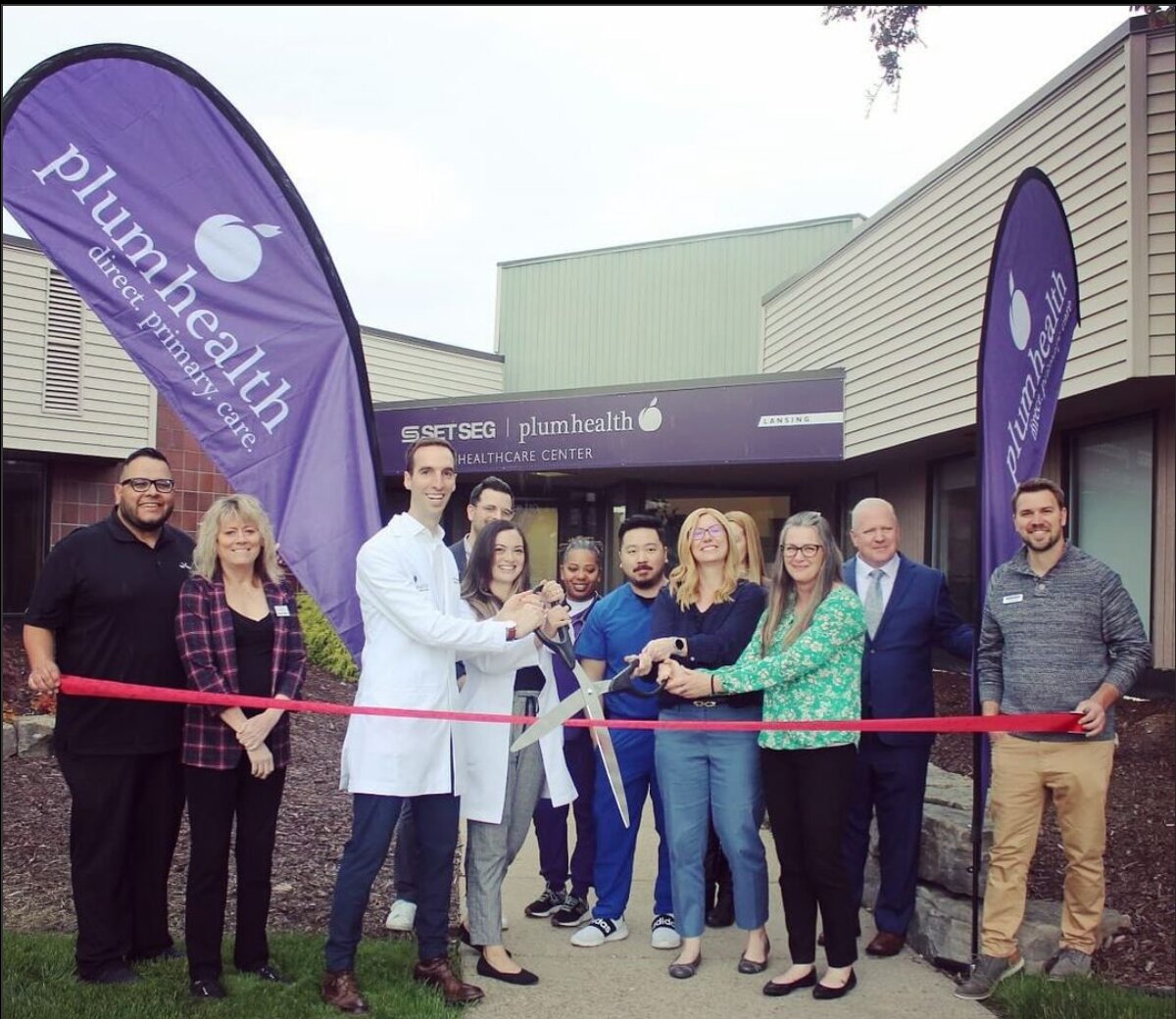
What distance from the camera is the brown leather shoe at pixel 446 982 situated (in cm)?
388

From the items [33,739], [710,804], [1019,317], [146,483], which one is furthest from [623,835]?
[33,739]

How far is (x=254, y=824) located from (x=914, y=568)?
9.47 ft

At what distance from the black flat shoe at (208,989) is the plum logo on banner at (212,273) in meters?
1.32

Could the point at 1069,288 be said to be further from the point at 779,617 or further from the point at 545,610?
the point at 545,610

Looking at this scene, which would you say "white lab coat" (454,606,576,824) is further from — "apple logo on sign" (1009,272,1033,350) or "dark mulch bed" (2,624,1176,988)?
"apple logo on sign" (1009,272,1033,350)

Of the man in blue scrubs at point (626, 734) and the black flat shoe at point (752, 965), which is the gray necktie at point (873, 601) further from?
the black flat shoe at point (752, 965)

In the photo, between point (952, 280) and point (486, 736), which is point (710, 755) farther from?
point (952, 280)

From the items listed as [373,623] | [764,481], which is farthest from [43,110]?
[764,481]

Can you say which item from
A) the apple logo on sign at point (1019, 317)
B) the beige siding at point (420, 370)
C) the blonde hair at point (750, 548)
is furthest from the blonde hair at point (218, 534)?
the beige siding at point (420, 370)

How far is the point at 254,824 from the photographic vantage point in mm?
3898

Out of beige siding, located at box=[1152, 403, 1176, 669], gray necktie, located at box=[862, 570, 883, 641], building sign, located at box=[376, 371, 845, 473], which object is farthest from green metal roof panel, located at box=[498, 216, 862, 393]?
gray necktie, located at box=[862, 570, 883, 641]

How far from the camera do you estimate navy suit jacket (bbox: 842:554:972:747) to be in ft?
15.0

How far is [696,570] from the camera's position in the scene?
4332mm

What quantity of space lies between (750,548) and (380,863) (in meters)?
1.87
